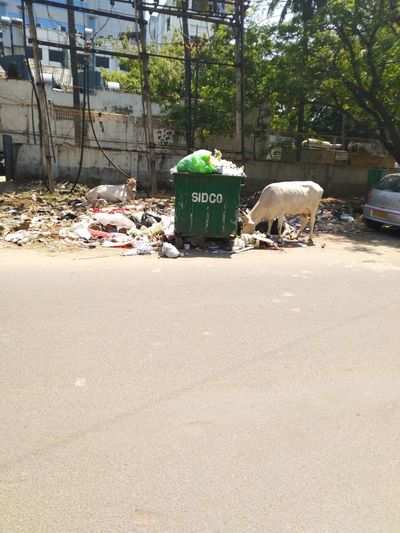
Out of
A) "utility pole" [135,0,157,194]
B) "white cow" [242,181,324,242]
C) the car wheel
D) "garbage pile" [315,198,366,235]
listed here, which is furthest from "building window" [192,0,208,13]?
"white cow" [242,181,324,242]

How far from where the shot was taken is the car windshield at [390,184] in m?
10.1

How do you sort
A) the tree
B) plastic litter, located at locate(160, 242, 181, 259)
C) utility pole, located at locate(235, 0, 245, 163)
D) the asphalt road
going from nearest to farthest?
the asphalt road
plastic litter, located at locate(160, 242, 181, 259)
the tree
utility pole, located at locate(235, 0, 245, 163)

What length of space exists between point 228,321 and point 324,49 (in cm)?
1090

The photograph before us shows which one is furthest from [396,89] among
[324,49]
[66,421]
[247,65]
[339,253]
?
[66,421]

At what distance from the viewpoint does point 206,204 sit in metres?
7.38

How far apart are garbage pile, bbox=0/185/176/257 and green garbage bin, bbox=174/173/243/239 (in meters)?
0.56

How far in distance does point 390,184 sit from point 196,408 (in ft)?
30.4

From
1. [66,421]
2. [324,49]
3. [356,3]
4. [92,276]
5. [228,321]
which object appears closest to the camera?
[66,421]

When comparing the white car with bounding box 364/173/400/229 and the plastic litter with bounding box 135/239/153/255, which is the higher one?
the white car with bounding box 364/173/400/229

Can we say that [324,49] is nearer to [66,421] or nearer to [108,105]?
[66,421]

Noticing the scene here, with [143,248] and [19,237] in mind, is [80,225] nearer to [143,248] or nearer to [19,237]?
[19,237]

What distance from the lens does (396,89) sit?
13289 mm

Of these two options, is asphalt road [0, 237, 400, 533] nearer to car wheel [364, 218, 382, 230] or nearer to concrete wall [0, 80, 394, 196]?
car wheel [364, 218, 382, 230]

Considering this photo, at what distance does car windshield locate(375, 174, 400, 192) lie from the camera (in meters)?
10.1
